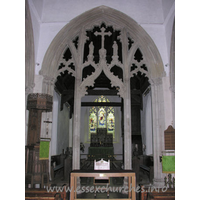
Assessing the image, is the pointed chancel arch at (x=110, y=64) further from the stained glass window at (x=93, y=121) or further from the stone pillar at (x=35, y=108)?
the stained glass window at (x=93, y=121)

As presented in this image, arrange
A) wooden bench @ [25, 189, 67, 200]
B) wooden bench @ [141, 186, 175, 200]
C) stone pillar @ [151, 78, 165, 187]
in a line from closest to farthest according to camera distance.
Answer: wooden bench @ [25, 189, 67, 200] → wooden bench @ [141, 186, 175, 200] → stone pillar @ [151, 78, 165, 187]

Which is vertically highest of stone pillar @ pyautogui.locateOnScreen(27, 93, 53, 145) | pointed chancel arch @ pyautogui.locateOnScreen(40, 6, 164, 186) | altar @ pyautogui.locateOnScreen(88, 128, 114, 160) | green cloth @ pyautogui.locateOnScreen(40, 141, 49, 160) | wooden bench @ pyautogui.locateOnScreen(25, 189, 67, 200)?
pointed chancel arch @ pyautogui.locateOnScreen(40, 6, 164, 186)

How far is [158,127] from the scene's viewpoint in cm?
652

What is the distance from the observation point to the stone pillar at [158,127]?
626cm

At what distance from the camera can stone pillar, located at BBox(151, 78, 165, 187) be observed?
246 inches

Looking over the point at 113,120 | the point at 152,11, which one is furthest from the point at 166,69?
the point at 113,120

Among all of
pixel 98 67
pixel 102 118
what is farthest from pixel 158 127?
pixel 102 118

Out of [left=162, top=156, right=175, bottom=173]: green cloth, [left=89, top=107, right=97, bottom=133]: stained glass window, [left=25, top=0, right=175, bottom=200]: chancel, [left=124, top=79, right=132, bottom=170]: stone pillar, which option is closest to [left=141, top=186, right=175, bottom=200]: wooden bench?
[left=162, top=156, right=175, bottom=173]: green cloth

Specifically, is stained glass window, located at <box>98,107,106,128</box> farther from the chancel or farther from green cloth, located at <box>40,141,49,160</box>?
green cloth, located at <box>40,141,49,160</box>

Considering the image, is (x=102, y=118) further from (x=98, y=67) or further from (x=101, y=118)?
(x=98, y=67)

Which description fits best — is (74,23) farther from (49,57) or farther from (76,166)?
(76,166)

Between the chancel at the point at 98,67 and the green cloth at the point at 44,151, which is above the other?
the chancel at the point at 98,67

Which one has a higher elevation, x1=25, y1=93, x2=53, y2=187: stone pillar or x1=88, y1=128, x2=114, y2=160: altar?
x1=25, y1=93, x2=53, y2=187: stone pillar

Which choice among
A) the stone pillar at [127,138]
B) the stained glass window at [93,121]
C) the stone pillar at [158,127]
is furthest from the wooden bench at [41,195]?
the stained glass window at [93,121]
